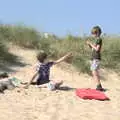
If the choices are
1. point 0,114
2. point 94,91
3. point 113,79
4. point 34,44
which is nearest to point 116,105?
point 94,91

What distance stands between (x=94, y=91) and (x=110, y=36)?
8.45 m

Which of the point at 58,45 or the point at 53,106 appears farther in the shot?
the point at 58,45

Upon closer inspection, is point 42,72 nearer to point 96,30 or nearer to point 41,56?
point 41,56

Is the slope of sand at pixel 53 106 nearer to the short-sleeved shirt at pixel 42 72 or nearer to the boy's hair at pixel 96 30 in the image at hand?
the short-sleeved shirt at pixel 42 72

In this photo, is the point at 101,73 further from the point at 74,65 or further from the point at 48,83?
the point at 48,83

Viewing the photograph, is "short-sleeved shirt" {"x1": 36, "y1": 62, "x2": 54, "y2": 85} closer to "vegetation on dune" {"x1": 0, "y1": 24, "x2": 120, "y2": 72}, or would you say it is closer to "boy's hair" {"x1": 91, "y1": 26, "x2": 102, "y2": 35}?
"boy's hair" {"x1": 91, "y1": 26, "x2": 102, "y2": 35}

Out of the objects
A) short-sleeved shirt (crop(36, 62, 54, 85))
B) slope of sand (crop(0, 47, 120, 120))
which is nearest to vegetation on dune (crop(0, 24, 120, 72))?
short-sleeved shirt (crop(36, 62, 54, 85))

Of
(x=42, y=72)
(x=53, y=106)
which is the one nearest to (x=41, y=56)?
(x=42, y=72)

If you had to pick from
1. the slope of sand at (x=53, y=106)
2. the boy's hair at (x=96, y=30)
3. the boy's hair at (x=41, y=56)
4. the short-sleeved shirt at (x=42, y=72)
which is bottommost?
the slope of sand at (x=53, y=106)

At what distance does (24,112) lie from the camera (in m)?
8.88

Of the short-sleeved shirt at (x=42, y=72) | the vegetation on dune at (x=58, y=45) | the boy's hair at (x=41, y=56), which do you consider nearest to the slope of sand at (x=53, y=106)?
the short-sleeved shirt at (x=42, y=72)

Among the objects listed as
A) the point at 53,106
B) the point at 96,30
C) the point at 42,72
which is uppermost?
the point at 96,30

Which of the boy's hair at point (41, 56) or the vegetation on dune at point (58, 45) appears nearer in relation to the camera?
the boy's hair at point (41, 56)

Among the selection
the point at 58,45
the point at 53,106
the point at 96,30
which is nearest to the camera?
the point at 53,106
